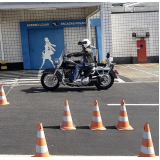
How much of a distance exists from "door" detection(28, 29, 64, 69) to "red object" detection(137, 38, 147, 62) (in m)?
5.24

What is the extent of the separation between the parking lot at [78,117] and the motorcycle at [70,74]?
0.91ft

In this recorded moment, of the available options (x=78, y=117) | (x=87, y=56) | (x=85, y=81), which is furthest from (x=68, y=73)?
(x=78, y=117)

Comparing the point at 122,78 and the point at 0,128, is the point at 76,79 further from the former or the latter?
the point at 0,128

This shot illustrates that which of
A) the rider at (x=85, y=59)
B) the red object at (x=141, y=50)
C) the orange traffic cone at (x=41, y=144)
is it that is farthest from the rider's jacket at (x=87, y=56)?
the red object at (x=141, y=50)

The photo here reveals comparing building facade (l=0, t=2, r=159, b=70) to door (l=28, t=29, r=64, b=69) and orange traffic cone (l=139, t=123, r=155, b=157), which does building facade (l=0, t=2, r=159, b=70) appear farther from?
orange traffic cone (l=139, t=123, r=155, b=157)

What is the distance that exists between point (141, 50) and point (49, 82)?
10624 millimetres

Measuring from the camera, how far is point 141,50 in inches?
792

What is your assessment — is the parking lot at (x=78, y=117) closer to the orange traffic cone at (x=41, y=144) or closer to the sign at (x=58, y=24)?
the orange traffic cone at (x=41, y=144)

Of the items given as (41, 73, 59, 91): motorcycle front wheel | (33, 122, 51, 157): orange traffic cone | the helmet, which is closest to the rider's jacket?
the helmet

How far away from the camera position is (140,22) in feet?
65.5

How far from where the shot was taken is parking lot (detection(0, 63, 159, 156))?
5441mm

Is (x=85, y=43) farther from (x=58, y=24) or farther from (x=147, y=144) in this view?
(x=58, y=24)

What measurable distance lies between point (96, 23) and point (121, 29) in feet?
8.05

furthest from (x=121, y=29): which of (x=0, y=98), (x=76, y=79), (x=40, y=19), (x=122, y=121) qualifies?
(x=122, y=121)
